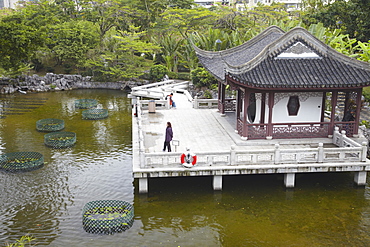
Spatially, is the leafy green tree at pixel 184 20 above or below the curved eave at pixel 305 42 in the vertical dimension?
above

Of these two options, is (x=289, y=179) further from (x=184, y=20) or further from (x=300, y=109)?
(x=184, y=20)

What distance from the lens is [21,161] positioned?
74.1 ft

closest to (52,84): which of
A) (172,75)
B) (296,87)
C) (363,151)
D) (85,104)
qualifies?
(85,104)

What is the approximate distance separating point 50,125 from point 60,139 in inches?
141

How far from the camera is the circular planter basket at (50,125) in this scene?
2925 cm

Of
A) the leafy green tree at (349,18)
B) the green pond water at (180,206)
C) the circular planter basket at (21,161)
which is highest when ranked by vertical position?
the leafy green tree at (349,18)

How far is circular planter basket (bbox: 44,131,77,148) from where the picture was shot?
83.9 feet

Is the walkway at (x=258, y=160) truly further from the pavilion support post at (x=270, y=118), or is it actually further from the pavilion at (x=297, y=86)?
the pavilion at (x=297, y=86)

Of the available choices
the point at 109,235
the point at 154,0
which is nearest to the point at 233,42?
the point at 154,0

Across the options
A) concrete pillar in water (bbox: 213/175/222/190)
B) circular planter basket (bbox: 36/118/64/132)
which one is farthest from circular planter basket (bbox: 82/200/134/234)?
circular planter basket (bbox: 36/118/64/132)

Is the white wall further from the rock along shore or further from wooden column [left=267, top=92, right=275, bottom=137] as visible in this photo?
the rock along shore

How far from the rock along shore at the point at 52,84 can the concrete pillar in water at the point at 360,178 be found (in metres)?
33.5

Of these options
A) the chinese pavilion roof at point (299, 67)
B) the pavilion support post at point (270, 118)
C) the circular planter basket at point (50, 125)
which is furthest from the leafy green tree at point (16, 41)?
the pavilion support post at point (270, 118)

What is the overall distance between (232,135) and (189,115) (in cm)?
664
